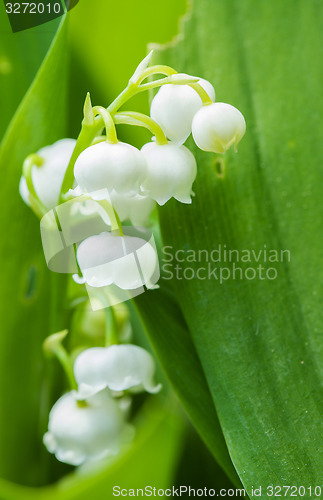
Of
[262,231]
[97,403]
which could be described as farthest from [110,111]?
[97,403]

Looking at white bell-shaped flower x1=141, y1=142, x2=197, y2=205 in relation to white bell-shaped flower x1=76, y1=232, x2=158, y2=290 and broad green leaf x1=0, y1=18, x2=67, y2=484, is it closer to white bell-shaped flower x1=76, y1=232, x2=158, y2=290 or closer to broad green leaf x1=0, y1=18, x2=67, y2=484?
white bell-shaped flower x1=76, y1=232, x2=158, y2=290

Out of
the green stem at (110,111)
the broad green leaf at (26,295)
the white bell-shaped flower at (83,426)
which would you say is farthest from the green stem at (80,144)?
the white bell-shaped flower at (83,426)

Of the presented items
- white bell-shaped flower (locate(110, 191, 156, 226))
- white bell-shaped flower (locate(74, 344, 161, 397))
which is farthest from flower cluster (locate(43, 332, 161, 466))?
white bell-shaped flower (locate(110, 191, 156, 226))

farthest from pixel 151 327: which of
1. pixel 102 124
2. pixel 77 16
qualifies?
pixel 77 16

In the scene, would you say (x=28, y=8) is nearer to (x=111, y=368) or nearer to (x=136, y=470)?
(x=111, y=368)

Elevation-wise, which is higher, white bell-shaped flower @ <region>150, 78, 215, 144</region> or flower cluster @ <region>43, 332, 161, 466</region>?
white bell-shaped flower @ <region>150, 78, 215, 144</region>

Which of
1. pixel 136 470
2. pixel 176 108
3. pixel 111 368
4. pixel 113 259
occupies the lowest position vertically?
pixel 136 470
